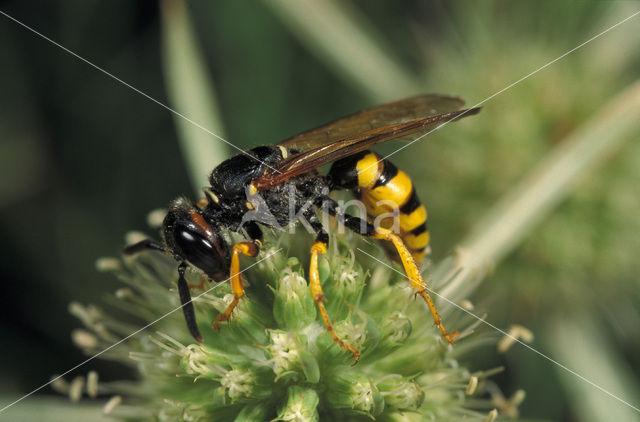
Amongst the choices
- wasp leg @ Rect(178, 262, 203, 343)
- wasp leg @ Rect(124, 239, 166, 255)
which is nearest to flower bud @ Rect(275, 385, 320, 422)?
wasp leg @ Rect(178, 262, 203, 343)

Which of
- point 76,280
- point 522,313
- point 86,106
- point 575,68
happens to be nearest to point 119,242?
point 76,280

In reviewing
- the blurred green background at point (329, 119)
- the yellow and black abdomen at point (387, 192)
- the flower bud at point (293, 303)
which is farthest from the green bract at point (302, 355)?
the blurred green background at point (329, 119)

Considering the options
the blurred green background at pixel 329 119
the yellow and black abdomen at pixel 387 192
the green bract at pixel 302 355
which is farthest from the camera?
the blurred green background at pixel 329 119

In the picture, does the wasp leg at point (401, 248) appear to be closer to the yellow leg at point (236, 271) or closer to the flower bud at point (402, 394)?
the flower bud at point (402, 394)

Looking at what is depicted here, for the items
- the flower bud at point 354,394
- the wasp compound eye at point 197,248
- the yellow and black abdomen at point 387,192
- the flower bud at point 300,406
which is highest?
the wasp compound eye at point 197,248

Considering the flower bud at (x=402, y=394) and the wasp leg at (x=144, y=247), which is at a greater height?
the wasp leg at (x=144, y=247)

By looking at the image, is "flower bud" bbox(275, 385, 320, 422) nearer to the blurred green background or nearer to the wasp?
the wasp

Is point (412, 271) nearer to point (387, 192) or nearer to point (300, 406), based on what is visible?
point (387, 192)
